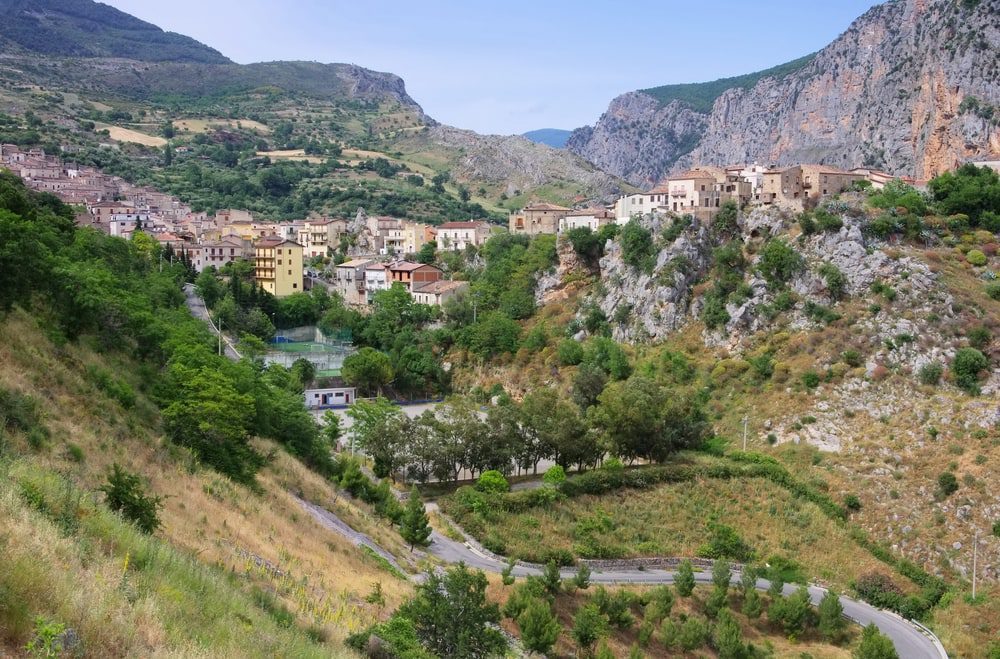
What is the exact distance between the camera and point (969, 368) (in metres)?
37.3

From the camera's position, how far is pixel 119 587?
800 centimetres

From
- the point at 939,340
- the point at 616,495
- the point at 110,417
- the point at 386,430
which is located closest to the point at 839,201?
the point at 939,340

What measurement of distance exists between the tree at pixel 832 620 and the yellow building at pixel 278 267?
50346 millimetres

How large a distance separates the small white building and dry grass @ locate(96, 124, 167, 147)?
79340 millimetres

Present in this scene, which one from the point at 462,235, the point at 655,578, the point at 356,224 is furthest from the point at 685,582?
the point at 356,224

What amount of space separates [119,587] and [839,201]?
49.2 m

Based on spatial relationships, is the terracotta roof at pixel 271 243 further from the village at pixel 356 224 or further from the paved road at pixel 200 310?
the paved road at pixel 200 310

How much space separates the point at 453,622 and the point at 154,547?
656cm

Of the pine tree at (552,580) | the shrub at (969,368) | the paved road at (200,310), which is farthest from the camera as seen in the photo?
the paved road at (200,310)

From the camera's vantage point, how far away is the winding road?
23.8 metres

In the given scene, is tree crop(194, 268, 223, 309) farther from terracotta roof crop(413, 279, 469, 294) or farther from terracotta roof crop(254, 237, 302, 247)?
terracotta roof crop(413, 279, 469, 294)

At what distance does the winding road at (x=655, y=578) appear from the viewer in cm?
2380

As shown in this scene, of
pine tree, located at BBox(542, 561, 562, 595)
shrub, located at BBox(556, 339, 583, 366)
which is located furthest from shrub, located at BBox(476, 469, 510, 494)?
shrub, located at BBox(556, 339, 583, 366)

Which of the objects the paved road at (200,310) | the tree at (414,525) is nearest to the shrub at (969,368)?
the tree at (414,525)
